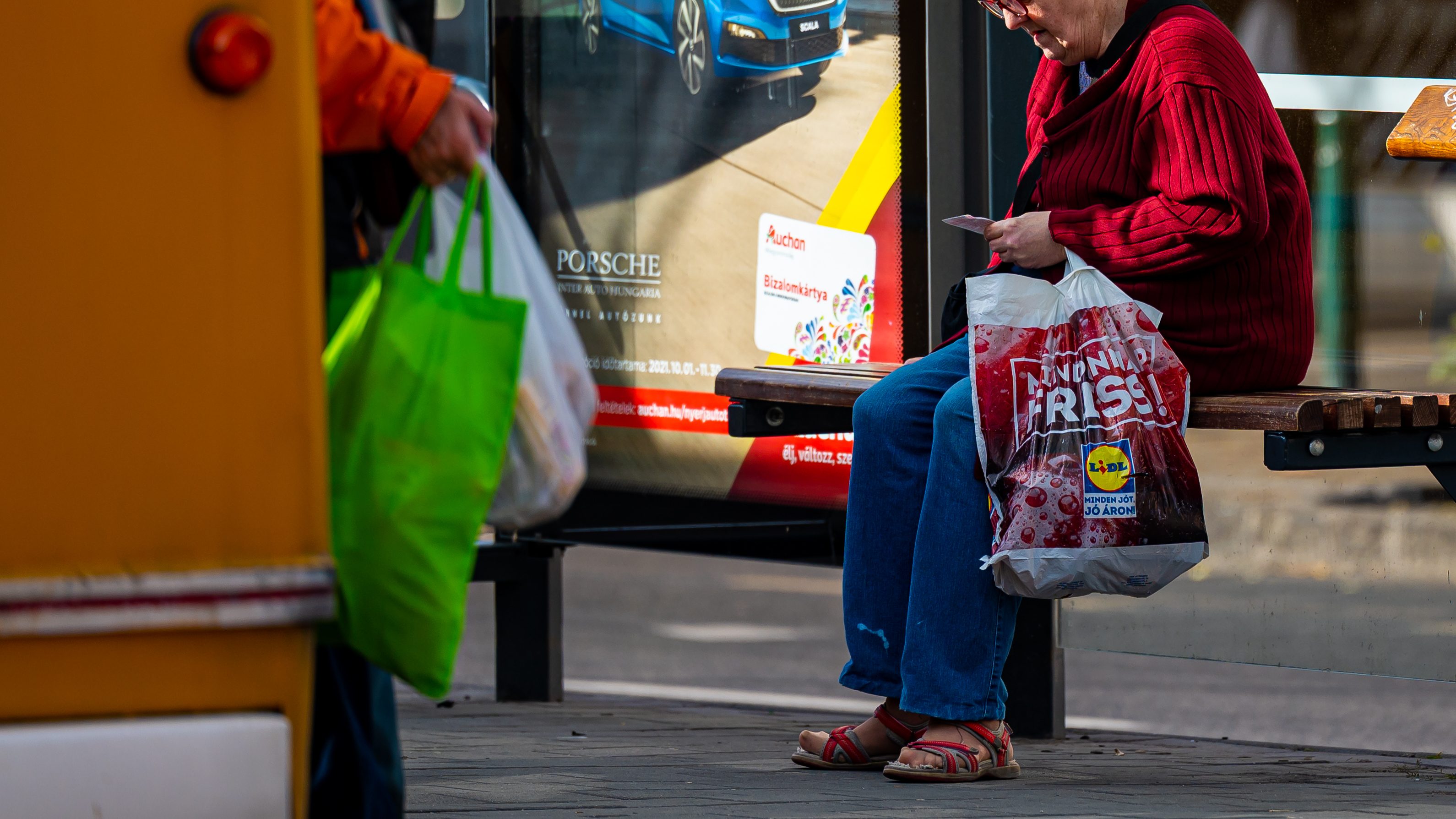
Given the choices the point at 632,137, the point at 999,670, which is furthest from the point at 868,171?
the point at 999,670

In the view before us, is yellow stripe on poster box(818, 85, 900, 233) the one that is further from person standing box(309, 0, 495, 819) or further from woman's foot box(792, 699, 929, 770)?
person standing box(309, 0, 495, 819)

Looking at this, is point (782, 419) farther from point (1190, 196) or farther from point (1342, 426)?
point (1342, 426)

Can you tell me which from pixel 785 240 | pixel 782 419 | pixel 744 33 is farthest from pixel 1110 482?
pixel 744 33

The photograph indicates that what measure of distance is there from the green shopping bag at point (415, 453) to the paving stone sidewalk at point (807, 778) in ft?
3.82

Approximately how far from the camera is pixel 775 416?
4.30 metres

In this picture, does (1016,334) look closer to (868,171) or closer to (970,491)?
(970,491)

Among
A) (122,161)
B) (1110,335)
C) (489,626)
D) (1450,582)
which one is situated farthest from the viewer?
(489,626)

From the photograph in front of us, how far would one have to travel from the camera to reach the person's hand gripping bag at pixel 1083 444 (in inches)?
130

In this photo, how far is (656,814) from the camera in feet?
10.3

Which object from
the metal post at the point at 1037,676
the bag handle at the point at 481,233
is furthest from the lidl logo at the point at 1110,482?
the bag handle at the point at 481,233

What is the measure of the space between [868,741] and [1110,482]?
0.74 meters

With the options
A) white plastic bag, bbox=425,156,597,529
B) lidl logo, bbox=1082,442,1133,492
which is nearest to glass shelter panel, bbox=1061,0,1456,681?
lidl logo, bbox=1082,442,1133,492

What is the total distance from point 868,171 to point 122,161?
3112 mm

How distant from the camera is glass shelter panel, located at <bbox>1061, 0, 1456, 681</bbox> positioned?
14.4 feet
